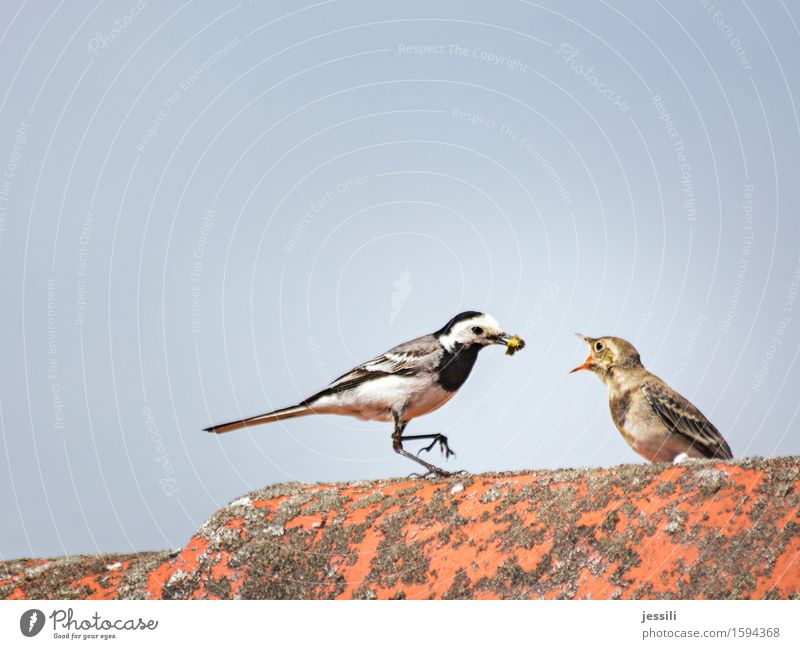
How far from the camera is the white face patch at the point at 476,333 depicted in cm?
1096

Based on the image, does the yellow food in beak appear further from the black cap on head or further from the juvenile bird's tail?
the juvenile bird's tail


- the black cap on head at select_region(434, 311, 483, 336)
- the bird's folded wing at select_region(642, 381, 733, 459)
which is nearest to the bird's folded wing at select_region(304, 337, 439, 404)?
the black cap on head at select_region(434, 311, 483, 336)

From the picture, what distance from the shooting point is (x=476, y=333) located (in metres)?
11.0

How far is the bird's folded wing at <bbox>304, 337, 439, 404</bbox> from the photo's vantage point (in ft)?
35.7

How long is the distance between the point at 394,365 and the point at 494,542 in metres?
3.59

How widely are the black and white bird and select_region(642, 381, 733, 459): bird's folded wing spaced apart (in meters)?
1.62

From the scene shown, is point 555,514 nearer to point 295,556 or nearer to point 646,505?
point 646,505

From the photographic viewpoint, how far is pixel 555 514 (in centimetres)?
775

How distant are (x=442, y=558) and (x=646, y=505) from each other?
1.74m

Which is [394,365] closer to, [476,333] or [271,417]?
[476,333]

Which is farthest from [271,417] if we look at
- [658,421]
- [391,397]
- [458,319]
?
[658,421]
